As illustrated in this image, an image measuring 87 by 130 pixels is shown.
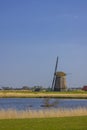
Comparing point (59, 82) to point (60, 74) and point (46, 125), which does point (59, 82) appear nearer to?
point (60, 74)

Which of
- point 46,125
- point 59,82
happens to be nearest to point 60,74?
point 59,82

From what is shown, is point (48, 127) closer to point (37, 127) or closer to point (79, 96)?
point (37, 127)

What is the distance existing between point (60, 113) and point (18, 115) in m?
3.30

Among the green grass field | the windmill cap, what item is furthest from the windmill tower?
the green grass field

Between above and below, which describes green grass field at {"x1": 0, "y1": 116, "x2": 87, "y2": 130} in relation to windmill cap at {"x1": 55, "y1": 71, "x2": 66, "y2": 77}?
below

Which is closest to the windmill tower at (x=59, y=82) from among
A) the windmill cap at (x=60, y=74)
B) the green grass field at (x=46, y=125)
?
the windmill cap at (x=60, y=74)

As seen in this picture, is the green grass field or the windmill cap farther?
the windmill cap

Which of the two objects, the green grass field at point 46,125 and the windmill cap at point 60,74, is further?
the windmill cap at point 60,74

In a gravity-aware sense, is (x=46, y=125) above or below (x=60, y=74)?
below

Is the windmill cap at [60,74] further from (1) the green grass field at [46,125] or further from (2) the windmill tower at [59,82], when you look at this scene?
(1) the green grass field at [46,125]

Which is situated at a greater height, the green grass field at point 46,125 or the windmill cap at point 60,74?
the windmill cap at point 60,74

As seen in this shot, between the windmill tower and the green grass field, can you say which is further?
the windmill tower

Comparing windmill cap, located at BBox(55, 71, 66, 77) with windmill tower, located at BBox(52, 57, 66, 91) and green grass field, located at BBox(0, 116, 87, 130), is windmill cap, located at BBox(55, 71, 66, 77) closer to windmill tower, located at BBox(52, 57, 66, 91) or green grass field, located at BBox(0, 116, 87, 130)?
windmill tower, located at BBox(52, 57, 66, 91)

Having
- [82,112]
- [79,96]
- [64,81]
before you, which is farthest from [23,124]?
[64,81]
